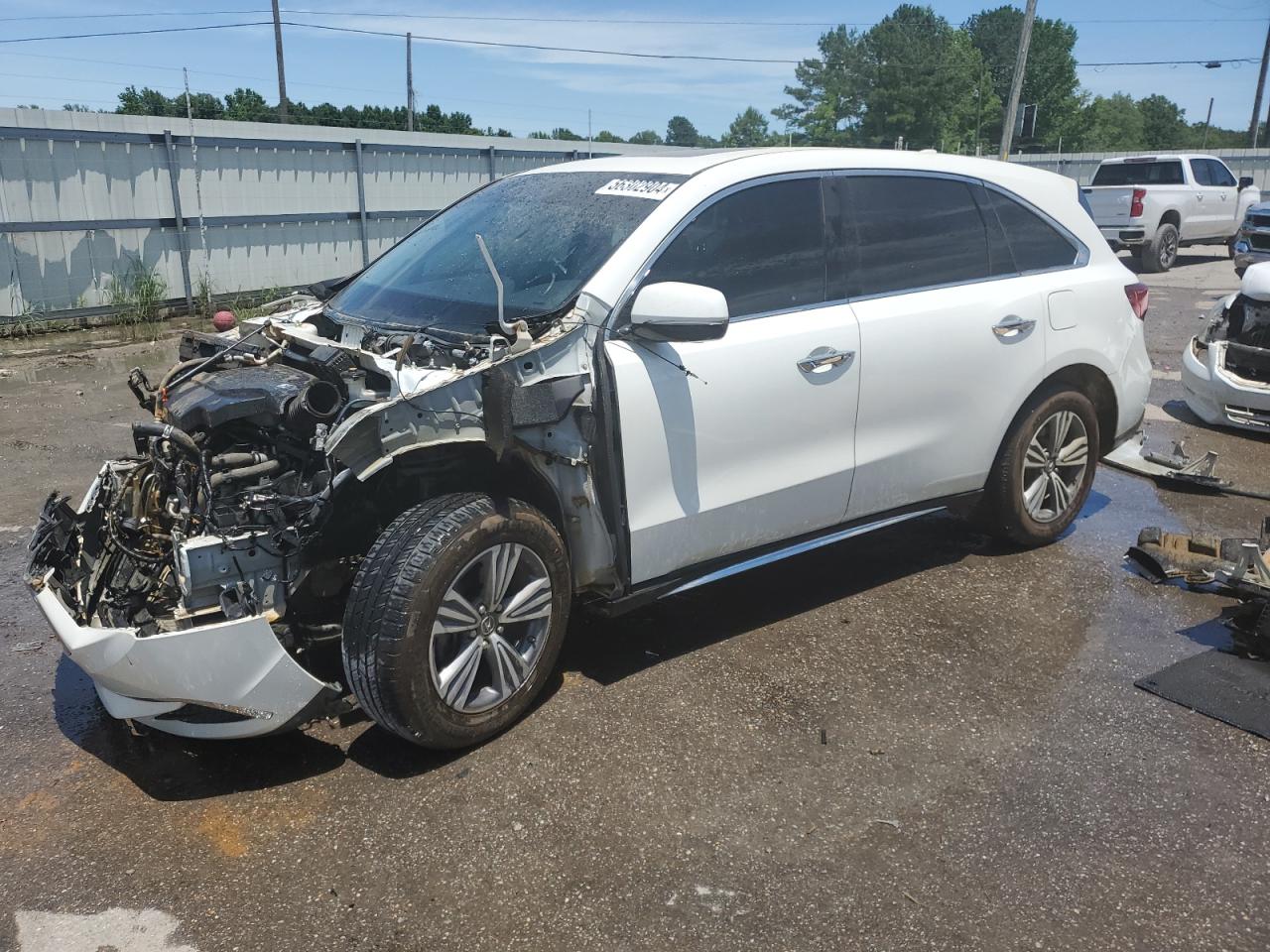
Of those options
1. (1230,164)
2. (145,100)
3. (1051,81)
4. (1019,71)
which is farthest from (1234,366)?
(1051,81)

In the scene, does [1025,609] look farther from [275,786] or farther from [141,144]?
[141,144]

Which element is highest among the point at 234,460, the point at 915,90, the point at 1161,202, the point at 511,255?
the point at 915,90

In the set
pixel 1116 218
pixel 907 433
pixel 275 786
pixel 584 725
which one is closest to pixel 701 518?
pixel 584 725

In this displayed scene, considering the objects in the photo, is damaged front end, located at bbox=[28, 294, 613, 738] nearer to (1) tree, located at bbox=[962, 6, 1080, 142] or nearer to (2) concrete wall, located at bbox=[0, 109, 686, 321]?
(2) concrete wall, located at bbox=[0, 109, 686, 321]

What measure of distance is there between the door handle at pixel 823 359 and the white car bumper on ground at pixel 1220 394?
4.71 meters

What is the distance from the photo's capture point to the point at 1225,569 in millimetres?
4219

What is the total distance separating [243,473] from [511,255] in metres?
1.32

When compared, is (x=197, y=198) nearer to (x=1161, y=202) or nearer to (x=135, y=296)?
(x=135, y=296)

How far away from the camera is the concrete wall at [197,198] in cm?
1032

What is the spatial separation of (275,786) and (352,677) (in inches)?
18.0

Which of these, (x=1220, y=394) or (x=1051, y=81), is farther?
(x=1051, y=81)

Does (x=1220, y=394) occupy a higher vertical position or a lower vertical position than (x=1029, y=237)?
lower

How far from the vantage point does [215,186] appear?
11.9 m

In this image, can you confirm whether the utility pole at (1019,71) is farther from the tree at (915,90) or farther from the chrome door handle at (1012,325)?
the tree at (915,90)
